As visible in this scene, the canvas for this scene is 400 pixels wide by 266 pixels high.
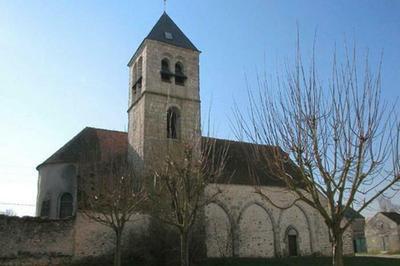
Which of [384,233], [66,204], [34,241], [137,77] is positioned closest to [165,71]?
[137,77]

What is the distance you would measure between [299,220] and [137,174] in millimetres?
10395

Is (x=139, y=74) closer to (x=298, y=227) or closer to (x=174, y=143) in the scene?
(x=174, y=143)

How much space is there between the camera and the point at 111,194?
626 inches

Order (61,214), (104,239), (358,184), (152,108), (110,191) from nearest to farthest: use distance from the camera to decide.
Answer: (358,184) → (110,191) → (104,239) → (61,214) → (152,108)

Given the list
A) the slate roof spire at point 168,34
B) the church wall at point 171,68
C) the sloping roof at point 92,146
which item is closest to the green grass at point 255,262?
the sloping roof at point 92,146

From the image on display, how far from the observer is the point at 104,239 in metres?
19.1

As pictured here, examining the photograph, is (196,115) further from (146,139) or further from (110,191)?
(110,191)

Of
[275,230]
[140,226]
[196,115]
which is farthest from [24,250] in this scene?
[275,230]

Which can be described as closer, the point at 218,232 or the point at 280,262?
the point at 280,262

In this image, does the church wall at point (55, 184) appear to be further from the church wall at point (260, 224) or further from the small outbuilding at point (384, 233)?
the small outbuilding at point (384, 233)

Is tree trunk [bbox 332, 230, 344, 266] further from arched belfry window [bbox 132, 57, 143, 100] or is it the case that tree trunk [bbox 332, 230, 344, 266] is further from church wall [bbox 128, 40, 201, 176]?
arched belfry window [bbox 132, 57, 143, 100]

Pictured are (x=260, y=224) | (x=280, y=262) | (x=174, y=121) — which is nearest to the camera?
(x=280, y=262)

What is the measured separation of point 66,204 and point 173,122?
23.1 ft

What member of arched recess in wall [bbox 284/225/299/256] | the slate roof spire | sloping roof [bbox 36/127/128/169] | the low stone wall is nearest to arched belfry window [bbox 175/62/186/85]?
the slate roof spire
